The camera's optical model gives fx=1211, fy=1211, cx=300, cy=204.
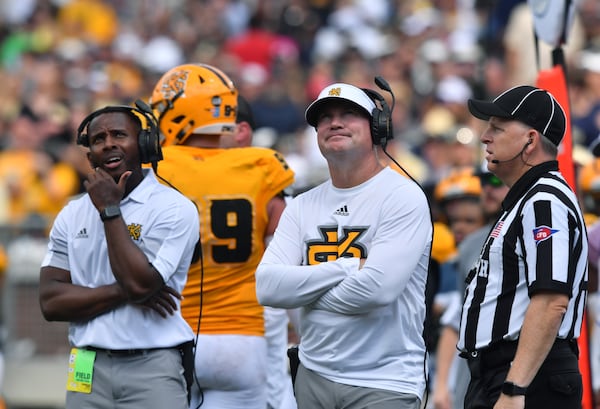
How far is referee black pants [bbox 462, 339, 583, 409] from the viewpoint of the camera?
16.9 ft

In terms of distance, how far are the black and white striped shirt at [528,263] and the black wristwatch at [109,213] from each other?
1643mm

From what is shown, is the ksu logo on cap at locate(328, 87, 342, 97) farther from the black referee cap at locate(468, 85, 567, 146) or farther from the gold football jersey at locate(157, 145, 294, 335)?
the gold football jersey at locate(157, 145, 294, 335)

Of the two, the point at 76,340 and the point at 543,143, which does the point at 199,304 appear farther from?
the point at 543,143

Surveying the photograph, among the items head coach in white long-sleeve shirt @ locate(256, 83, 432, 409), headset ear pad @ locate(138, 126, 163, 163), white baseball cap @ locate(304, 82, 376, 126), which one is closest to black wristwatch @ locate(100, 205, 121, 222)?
headset ear pad @ locate(138, 126, 163, 163)

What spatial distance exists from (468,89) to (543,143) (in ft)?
31.7

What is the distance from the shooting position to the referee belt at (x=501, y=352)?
518cm

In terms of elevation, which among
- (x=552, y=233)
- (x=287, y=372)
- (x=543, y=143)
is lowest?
(x=287, y=372)

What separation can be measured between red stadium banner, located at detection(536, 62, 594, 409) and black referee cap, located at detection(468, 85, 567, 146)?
1.44 meters

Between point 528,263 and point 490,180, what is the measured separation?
2535 millimetres

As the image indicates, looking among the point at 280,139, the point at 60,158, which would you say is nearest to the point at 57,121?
the point at 60,158

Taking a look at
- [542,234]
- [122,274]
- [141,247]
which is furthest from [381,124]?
[122,274]

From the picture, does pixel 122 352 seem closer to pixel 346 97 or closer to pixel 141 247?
pixel 141 247

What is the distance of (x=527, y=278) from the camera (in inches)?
203

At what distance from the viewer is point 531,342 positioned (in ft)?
16.4
